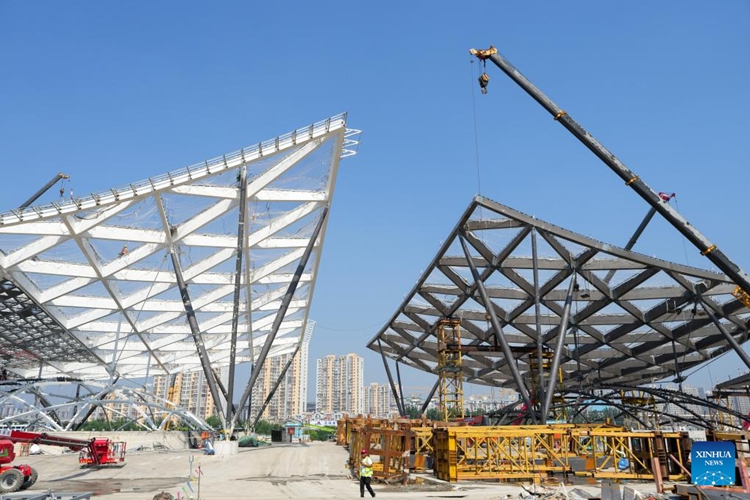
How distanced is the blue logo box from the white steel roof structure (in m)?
23.2

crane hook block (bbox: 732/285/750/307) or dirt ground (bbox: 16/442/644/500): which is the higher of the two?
crane hook block (bbox: 732/285/750/307)

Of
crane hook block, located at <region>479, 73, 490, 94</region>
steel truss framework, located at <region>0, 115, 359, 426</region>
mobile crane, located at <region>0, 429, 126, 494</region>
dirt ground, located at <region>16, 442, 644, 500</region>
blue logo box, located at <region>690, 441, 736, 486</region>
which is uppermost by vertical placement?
crane hook block, located at <region>479, 73, 490, 94</region>

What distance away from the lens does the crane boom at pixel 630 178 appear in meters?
27.3

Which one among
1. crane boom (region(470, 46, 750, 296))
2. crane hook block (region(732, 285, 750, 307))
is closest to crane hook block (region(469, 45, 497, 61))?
crane boom (region(470, 46, 750, 296))

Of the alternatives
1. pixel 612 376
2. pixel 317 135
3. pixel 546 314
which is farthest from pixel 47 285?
pixel 612 376

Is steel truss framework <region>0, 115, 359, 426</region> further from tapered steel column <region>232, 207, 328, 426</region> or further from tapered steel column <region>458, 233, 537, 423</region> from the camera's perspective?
tapered steel column <region>458, 233, 537, 423</region>

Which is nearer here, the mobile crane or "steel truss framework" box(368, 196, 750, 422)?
the mobile crane

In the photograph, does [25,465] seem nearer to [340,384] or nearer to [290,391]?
[290,391]

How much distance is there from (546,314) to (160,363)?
43590 mm

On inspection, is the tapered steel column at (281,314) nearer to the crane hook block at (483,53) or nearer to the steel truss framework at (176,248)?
the steel truss framework at (176,248)

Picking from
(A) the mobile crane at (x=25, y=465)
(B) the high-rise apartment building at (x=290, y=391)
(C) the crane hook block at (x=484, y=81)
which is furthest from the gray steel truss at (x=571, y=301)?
(B) the high-rise apartment building at (x=290, y=391)

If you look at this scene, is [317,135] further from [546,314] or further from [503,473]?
[546,314]

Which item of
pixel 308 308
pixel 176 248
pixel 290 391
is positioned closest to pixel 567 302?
pixel 176 248

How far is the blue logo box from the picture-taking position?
37.3 feet
